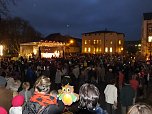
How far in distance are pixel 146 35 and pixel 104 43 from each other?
29288mm

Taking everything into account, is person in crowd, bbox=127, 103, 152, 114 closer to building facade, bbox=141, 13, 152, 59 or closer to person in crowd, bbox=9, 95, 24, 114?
person in crowd, bbox=9, 95, 24, 114

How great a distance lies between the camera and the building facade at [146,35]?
66.8 meters

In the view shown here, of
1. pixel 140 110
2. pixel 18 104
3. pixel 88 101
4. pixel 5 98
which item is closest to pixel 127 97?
pixel 5 98

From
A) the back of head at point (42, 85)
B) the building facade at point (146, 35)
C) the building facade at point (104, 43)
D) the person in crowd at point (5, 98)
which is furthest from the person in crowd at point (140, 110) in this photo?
the building facade at point (104, 43)

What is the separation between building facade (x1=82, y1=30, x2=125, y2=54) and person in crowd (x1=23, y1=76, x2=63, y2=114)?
9089cm

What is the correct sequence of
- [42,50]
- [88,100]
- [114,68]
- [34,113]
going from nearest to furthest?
[88,100], [34,113], [114,68], [42,50]

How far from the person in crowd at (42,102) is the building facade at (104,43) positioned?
90894 mm

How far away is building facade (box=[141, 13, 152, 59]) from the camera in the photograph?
219ft

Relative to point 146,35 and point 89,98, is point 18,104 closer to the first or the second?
point 89,98

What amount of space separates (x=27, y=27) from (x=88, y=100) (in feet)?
214

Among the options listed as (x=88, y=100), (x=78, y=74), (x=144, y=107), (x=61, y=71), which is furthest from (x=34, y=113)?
(x=78, y=74)

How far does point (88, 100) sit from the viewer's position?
422cm

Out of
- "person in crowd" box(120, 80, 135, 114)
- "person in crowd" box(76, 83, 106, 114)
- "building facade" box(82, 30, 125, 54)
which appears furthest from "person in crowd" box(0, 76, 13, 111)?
"building facade" box(82, 30, 125, 54)

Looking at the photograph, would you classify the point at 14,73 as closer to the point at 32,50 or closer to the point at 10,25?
the point at 32,50
